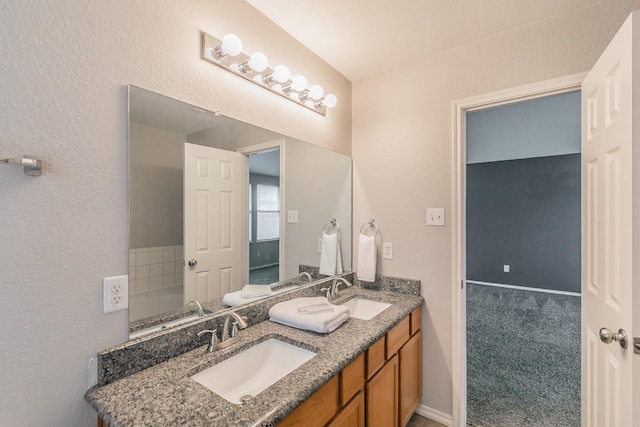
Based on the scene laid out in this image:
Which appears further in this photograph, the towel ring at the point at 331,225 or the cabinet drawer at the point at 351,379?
the towel ring at the point at 331,225

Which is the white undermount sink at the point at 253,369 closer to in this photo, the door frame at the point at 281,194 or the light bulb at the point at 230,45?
the door frame at the point at 281,194

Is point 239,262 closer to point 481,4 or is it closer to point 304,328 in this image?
point 304,328

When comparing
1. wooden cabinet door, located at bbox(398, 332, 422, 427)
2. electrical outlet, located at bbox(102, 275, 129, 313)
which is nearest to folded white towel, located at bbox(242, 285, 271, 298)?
electrical outlet, located at bbox(102, 275, 129, 313)

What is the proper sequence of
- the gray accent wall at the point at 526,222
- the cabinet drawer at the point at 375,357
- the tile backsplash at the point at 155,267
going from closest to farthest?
the tile backsplash at the point at 155,267, the cabinet drawer at the point at 375,357, the gray accent wall at the point at 526,222

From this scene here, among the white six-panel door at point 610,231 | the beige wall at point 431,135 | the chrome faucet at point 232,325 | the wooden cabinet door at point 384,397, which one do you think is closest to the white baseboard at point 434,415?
the beige wall at point 431,135

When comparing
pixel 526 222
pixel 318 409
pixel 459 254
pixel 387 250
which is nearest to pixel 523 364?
pixel 459 254

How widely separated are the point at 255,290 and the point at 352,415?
2.37 ft

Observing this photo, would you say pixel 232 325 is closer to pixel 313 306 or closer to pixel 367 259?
pixel 313 306

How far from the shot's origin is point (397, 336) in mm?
1641

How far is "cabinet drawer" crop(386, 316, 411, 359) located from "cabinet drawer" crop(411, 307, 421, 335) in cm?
5

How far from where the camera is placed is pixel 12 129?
2.70 feet

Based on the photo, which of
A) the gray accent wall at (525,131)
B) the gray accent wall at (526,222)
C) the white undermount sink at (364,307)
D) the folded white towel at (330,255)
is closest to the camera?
the white undermount sink at (364,307)

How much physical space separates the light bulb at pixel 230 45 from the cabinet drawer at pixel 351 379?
4.60 feet

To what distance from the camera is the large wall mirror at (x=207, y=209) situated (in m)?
1.10
